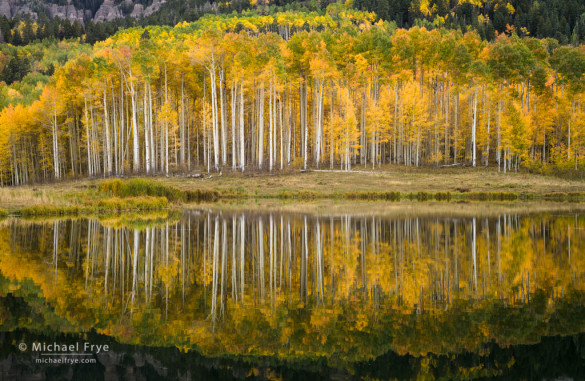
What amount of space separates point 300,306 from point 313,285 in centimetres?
171

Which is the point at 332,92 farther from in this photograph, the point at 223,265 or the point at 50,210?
the point at 223,265

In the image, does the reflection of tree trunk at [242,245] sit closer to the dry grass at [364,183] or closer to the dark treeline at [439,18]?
the dry grass at [364,183]

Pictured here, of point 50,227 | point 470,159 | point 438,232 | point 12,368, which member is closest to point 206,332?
point 12,368

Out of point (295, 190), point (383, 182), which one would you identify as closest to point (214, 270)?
point (295, 190)

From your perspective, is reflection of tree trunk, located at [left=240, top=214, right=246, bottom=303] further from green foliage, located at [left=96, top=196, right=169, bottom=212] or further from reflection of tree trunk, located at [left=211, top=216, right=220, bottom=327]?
green foliage, located at [left=96, top=196, right=169, bottom=212]

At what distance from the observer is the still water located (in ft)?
22.7

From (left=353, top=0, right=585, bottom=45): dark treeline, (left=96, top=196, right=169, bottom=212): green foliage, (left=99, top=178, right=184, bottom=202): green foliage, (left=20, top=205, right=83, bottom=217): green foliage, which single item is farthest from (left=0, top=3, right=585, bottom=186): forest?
(left=353, top=0, right=585, bottom=45): dark treeline

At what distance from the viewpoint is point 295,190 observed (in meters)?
43.1

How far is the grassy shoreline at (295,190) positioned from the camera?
31616 millimetres

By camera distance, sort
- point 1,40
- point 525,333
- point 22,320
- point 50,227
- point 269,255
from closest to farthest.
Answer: point 525,333
point 22,320
point 269,255
point 50,227
point 1,40

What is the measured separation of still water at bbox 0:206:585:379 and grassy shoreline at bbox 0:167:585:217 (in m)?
14.2

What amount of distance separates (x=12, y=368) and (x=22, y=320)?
2.09m

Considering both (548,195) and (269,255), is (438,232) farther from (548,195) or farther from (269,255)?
(548,195)

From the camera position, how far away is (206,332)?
795 centimetres
